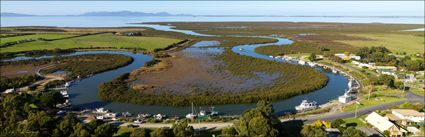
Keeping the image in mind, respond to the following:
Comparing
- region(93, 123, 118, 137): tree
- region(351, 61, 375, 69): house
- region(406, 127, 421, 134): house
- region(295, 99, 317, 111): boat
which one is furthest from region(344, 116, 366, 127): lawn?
region(351, 61, 375, 69): house

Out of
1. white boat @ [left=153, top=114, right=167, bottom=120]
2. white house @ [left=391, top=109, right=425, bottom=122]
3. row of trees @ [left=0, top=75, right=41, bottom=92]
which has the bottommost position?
white boat @ [left=153, top=114, right=167, bottom=120]

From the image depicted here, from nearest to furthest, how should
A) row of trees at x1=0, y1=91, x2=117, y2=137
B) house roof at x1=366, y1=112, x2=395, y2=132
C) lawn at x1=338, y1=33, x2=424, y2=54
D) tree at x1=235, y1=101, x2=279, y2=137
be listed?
row of trees at x1=0, y1=91, x2=117, y2=137 < tree at x1=235, y1=101, x2=279, y2=137 < house roof at x1=366, y1=112, x2=395, y2=132 < lawn at x1=338, y1=33, x2=424, y2=54

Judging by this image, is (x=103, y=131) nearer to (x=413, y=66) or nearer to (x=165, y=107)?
(x=165, y=107)

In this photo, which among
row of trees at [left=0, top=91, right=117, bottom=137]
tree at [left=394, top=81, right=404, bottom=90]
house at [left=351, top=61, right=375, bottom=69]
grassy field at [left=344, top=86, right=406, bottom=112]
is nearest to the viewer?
row of trees at [left=0, top=91, right=117, bottom=137]

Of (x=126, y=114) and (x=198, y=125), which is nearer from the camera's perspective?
(x=198, y=125)

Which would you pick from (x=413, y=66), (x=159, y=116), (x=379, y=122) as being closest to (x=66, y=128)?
(x=159, y=116)

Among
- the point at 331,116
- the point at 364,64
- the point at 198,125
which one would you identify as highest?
the point at 364,64

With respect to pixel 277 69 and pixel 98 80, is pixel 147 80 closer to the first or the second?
pixel 98 80

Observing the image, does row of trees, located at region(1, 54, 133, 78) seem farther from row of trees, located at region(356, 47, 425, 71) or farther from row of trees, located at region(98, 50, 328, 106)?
row of trees, located at region(356, 47, 425, 71)

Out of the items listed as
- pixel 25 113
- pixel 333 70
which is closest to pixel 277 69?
pixel 333 70
